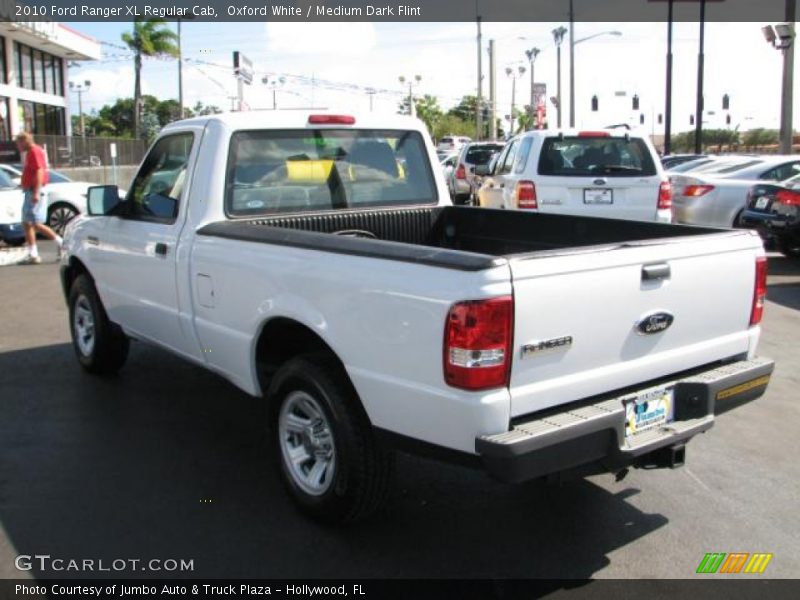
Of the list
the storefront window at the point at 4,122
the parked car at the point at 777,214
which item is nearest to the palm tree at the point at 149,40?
the storefront window at the point at 4,122

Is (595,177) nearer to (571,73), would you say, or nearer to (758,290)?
(758,290)

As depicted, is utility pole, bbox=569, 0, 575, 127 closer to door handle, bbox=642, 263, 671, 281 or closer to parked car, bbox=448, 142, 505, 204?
parked car, bbox=448, 142, 505, 204

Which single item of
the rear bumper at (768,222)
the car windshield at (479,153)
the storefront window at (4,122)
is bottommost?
the rear bumper at (768,222)

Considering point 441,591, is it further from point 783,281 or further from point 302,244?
point 783,281

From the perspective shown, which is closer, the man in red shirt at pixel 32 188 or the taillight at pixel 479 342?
the taillight at pixel 479 342

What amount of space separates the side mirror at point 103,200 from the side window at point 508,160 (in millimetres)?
6631

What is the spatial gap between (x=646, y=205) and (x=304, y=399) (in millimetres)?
7467

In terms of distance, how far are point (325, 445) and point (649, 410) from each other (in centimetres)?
146

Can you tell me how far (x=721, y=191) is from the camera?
43.0 feet

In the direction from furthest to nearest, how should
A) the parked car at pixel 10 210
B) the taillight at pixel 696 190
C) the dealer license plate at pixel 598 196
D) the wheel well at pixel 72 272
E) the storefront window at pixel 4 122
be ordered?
the storefront window at pixel 4 122 → the parked car at pixel 10 210 → the taillight at pixel 696 190 → the dealer license plate at pixel 598 196 → the wheel well at pixel 72 272

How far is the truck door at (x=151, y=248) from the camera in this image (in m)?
4.91

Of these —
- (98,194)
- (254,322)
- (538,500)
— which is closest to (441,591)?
(538,500)

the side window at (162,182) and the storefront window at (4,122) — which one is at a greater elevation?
the storefront window at (4,122)

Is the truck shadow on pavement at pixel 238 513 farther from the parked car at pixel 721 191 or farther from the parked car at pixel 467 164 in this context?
the parked car at pixel 467 164
